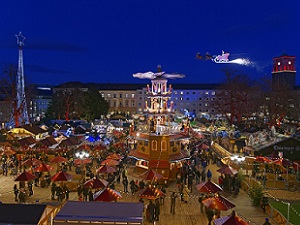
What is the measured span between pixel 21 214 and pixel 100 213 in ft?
8.52

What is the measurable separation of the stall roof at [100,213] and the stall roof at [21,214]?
690 millimetres

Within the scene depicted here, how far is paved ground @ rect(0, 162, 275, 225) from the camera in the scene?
1507 centimetres

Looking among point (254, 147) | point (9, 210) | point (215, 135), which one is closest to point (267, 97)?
point (215, 135)

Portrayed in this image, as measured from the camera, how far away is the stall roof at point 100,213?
9.91m

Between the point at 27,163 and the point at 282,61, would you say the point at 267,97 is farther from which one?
the point at 27,163

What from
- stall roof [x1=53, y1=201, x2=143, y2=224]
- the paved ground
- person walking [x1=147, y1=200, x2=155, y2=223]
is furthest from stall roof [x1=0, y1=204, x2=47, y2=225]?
the paved ground

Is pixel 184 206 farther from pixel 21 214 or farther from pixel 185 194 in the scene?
pixel 21 214

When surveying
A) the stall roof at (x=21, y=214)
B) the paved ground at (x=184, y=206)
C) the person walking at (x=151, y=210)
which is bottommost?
the paved ground at (x=184, y=206)

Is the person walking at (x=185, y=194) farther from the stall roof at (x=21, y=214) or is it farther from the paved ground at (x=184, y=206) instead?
the stall roof at (x=21, y=214)

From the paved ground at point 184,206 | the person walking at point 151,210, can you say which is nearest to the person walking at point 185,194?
the paved ground at point 184,206

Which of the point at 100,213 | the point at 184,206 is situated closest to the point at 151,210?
the point at 184,206

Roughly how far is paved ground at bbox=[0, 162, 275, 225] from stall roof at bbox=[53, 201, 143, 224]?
4265 mm

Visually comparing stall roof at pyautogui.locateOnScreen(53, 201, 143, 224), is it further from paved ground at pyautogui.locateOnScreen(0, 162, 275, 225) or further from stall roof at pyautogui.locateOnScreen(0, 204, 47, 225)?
paved ground at pyautogui.locateOnScreen(0, 162, 275, 225)

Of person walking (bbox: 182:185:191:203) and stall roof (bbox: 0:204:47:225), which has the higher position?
stall roof (bbox: 0:204:47:225)
